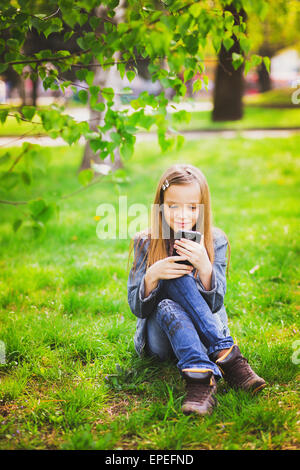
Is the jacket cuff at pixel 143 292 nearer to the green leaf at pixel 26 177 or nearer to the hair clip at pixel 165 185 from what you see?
the hair clip at pixel 165 185

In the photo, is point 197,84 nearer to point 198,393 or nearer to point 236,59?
point 236,59

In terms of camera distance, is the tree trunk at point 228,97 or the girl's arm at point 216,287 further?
the tree trunk at point 228,97

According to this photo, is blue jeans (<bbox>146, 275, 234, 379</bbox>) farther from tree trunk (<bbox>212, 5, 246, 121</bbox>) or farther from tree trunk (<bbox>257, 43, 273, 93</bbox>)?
tree trunk (<bbox>257, 43, 273, 93</bbox>)

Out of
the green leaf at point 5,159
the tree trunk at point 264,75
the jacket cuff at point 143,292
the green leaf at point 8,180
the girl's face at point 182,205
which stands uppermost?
the tree trunk at point 264,75

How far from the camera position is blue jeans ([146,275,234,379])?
214cm

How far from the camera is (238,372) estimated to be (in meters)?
2.25

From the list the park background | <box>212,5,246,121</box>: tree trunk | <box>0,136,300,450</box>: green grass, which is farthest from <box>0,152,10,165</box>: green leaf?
<box>212,5,246,121</box>: tree trunk

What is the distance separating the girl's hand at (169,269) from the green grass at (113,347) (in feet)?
1.43

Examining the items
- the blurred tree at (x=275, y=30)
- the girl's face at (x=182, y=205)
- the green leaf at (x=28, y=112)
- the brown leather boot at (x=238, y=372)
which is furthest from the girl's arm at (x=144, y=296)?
the blurred tree at (x=275, y=30)

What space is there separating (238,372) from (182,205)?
938mm

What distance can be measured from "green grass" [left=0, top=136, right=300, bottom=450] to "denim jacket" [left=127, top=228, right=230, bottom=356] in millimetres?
263

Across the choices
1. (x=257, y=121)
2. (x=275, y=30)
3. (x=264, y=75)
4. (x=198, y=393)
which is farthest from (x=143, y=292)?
(x=264, y=75)

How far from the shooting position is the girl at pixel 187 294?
7.06 ft
